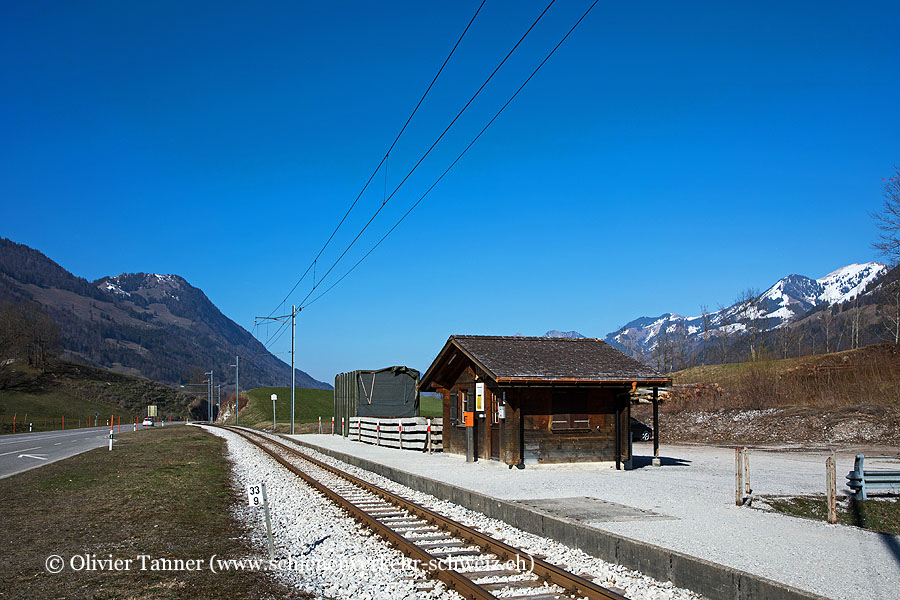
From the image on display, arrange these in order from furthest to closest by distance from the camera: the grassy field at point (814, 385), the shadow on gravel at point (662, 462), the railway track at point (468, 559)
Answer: the grassy field at point (814, 385) → the shadow on gravel at point (662, 462) → the railway track at point (468, 559)

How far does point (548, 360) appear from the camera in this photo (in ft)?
77.0

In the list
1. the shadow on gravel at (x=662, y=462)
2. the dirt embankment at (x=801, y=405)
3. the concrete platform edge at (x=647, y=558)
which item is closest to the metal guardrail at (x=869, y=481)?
the concrete platform edge at (x=647, y=558)

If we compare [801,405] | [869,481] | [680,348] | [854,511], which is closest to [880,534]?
[854,511]

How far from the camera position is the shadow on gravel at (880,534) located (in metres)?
9.23

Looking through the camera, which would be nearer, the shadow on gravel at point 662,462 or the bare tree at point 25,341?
the shadow on gravel at point 662,462

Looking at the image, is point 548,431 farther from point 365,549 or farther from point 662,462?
point 365,549

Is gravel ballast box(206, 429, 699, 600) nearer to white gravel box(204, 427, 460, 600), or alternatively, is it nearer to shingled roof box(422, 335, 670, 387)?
white gravel box(204, 427, 460, 600)

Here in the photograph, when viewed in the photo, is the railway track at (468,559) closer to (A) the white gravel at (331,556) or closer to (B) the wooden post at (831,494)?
(A) the white gravel at (331,556)

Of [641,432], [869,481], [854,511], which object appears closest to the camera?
[854,511]

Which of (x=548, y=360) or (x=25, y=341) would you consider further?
(x=25, y=341)

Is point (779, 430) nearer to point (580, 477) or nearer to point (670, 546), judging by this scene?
point (580, 477)

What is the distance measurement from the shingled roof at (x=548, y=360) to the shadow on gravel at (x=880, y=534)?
8.33m

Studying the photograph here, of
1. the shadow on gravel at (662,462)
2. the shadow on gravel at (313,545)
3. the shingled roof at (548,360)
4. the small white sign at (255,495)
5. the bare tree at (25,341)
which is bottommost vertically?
the shadow on gravel at (662,462)

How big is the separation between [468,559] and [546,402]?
43.4 feet
